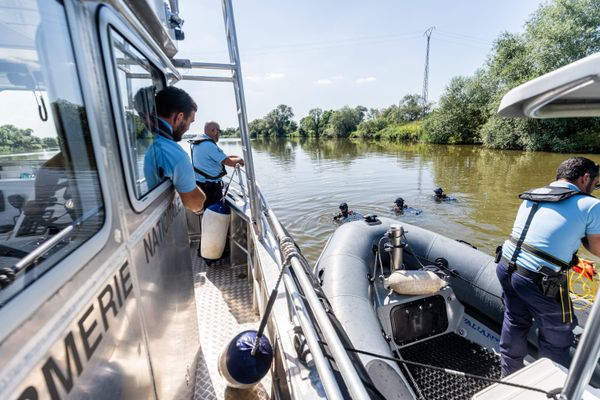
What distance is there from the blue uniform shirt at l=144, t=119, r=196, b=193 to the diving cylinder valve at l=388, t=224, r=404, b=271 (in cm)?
210

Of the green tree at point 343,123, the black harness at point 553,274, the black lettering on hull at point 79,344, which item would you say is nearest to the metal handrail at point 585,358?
the black lettering on hull at point 79,344

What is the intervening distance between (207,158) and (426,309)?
Answer: 9.00 ft

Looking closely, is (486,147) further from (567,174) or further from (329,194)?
(567,174)

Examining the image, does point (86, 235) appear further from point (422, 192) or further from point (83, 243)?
point (422, 192)

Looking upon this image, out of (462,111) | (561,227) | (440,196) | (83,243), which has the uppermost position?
(462,111)

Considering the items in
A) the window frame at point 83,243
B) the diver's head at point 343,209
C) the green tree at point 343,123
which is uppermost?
the green tree at point 343,123

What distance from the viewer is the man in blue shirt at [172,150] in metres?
1.44

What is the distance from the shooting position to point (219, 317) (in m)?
2.54

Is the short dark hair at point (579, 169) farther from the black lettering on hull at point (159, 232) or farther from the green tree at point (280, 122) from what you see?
the green tree at point (280, 122)

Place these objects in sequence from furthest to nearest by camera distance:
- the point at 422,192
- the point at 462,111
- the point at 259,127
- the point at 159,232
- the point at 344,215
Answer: the point at 259,127 < the point at 462,111 < the point at 422,192 < the point at 344,215 < the point at 159,232

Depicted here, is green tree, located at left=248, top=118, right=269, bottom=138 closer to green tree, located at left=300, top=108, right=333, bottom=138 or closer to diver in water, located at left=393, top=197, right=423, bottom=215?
green tree, located at left=300, top=108, right=333, bottom=138

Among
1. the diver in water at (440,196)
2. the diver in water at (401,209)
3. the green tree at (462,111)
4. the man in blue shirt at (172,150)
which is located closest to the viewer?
the man in blue shirt at (172,150)

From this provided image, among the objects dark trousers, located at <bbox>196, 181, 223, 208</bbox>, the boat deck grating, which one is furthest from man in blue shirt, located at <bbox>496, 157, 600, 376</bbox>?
dark trousers, located at <bbox>196, 181, 223, 208</bbox>

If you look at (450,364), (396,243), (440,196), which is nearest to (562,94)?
(396,243)
